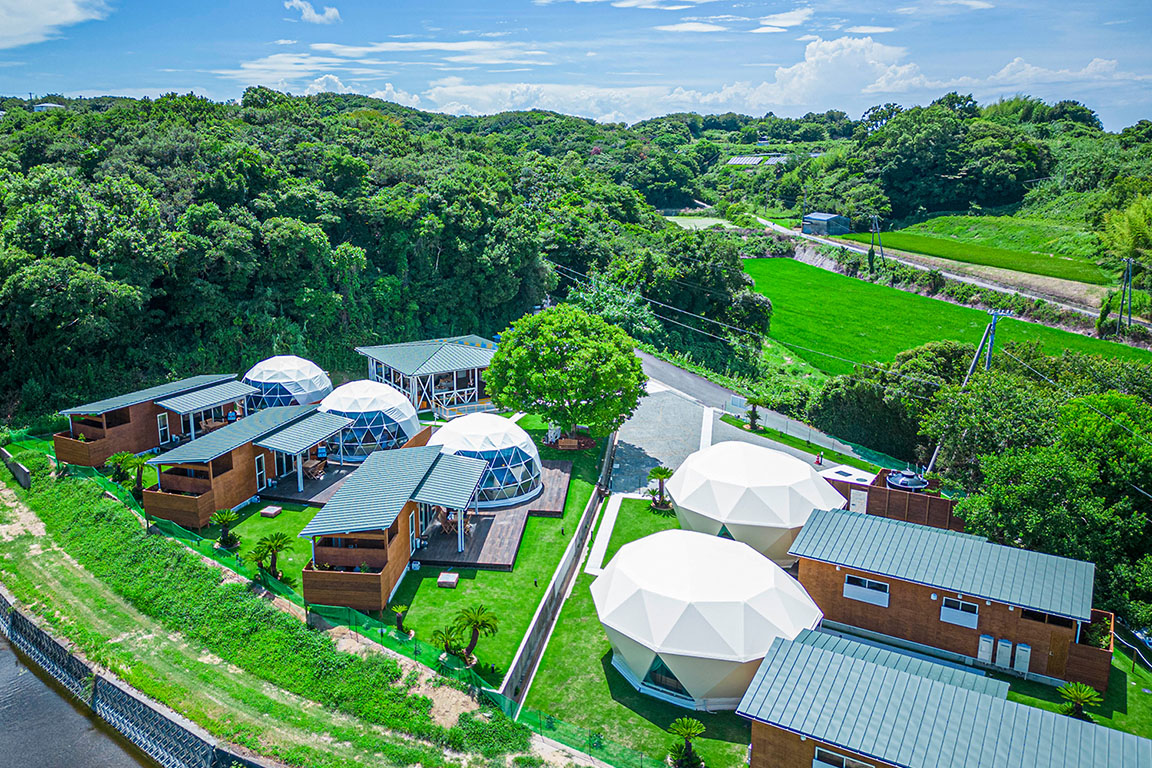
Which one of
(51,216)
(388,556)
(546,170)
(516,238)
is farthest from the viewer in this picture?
(546,170)

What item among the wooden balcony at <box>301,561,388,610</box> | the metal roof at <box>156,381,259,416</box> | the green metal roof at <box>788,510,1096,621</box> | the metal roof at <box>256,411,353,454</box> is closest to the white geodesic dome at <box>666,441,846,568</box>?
the green metal roof at <box>788,510,1096,621</box>

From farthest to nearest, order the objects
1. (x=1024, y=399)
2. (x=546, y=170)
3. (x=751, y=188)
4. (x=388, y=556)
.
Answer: (x=751, y=188) → (x=546, y=170) → (x=1024, y=399) → (x=388, y=556)

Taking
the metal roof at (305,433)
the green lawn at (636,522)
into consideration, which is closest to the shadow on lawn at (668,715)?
the green lawn at (636,522)

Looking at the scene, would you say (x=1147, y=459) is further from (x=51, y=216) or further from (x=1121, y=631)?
(x=51, y=216)

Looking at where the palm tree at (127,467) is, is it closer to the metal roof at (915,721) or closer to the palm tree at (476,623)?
the palm tree at (476,623)

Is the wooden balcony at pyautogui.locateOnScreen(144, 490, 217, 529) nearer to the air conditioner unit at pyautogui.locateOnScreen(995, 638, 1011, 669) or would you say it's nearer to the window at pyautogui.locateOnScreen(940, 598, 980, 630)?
the window at pyautogui.locateOnScreen(940, 598, 980, 630)

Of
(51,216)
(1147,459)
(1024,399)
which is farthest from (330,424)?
(1147,459)

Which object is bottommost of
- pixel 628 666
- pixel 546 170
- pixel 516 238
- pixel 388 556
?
pixel 628 666

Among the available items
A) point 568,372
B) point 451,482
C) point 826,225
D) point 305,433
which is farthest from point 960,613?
point 826,225
